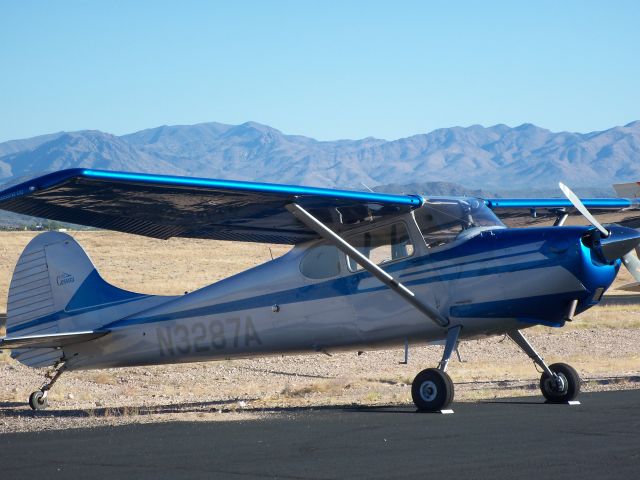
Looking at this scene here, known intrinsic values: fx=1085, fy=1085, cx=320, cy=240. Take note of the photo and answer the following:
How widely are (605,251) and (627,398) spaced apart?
6.71ft

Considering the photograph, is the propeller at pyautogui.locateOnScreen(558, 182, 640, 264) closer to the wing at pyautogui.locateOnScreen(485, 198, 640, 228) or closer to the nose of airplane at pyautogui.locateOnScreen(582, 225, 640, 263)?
the nose of airplane at pyautogui.locateOnScreen(582, 225, 640, 263)

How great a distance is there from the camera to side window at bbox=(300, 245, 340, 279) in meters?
13.1

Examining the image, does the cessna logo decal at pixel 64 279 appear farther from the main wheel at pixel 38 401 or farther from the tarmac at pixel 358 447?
the tarmac at pixel 358 447

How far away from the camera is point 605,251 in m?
11.7

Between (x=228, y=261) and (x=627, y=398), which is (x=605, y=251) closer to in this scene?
(x=627, y=398)

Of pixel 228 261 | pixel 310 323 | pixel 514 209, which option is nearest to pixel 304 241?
pixel 310 323

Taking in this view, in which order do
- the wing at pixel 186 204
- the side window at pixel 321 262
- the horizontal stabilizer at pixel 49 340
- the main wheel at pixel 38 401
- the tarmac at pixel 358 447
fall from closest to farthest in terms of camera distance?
the tarmac at pixel 358 447 < the wing at pixel 186 204 < the side window at pixel 321 262 < the horizontal stabilizer at pixel 49 340 < the main wheel at pixel 38 401

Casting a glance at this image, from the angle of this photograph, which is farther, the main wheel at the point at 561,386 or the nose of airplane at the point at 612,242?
the main wheel at the point at 561,386

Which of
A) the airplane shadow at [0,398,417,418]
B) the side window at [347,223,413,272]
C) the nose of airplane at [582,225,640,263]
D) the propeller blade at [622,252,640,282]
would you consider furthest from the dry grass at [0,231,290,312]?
the nose of airplane at [582,225,640,263]

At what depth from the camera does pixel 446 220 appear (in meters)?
12.5

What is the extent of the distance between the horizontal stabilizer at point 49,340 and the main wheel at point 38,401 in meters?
0.63

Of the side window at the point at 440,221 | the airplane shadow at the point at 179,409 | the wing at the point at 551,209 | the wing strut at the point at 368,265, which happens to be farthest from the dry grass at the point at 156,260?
the side window at the point at 440,221

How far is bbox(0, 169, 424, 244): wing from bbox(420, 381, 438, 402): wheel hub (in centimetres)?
205

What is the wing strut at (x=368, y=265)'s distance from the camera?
12.2 metres
